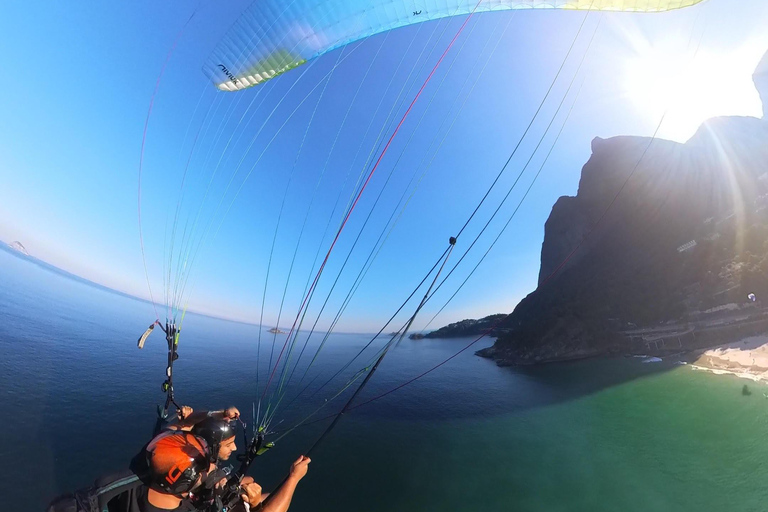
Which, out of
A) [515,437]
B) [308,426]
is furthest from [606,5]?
[308,426]

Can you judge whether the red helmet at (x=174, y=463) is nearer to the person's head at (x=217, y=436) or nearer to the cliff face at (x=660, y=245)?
the person's head at (x=217, y=436)

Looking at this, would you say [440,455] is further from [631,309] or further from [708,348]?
[631,309]

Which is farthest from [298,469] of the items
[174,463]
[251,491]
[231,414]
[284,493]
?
[231,414]

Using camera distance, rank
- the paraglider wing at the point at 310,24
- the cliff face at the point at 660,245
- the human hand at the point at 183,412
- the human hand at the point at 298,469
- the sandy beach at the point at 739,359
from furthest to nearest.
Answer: the cliff face at the point at 660,245 → the sandy beach at the point at 739,359 → the paraglider wing at the point at 310,24 → the human hand at the point at 183,412 → the human hand at the point at 298,469

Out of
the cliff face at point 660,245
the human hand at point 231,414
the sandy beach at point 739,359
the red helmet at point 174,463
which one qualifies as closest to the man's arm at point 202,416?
the human hand at point 231,414

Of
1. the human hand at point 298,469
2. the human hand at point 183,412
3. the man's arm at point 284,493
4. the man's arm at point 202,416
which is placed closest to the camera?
the man's arm at point 284,493
